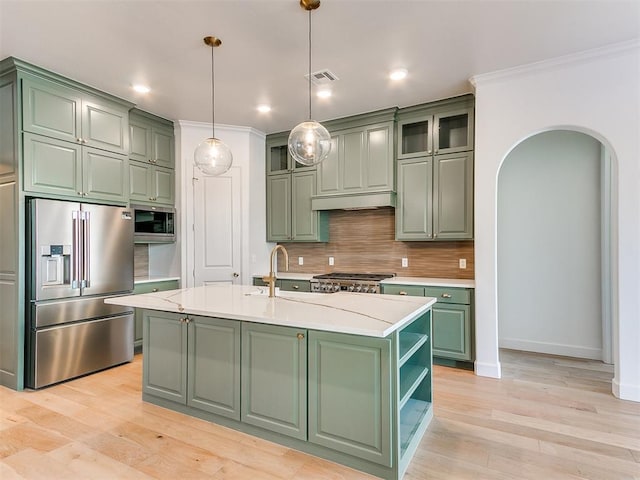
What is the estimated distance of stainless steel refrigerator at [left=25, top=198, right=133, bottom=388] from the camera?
3.20 m

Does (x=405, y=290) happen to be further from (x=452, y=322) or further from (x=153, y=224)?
(x=153, y=224)

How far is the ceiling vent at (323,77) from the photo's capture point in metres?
3.36

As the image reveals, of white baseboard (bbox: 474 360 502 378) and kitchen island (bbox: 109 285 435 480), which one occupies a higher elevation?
kitchen island (bbox: 109 285 435 480)

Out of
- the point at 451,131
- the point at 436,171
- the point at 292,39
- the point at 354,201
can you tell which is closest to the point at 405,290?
the point at 354,201

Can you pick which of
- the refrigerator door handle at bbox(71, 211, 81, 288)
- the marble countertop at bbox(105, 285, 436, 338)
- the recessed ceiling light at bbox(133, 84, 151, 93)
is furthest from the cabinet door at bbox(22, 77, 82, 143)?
the marble countertop at bbox(105, 285, 436, 338)

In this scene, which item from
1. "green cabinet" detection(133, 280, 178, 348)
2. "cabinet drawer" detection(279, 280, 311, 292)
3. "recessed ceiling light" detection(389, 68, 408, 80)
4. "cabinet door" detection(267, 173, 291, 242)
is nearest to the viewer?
"recessed ceiling light" detection(389, 68, 408, 80)

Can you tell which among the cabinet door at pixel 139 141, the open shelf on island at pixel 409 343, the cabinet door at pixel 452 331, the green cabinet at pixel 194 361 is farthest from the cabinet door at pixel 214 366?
the cabinet door at pixel 139 141

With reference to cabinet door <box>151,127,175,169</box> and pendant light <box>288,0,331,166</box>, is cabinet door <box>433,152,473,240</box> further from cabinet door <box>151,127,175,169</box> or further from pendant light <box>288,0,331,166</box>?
cabinet door <box>151,127,175,169</box>

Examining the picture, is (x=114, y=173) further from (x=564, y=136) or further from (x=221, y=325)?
(x=564, y=136)

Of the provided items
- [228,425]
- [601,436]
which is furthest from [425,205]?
[228,425]

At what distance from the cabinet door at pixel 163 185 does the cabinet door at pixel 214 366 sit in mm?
2477

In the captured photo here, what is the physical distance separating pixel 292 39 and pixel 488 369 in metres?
3.44

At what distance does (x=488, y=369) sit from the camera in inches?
138

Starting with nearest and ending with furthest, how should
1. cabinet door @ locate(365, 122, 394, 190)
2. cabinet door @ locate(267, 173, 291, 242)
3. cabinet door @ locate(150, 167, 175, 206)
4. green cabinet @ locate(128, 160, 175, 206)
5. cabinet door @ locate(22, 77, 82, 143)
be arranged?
cabinet door @ locate(22, 77, 82, 143)
green cabinet @ locate(128, 160, 175, 206)
cabinet door @ locate(365, 122, 394, 190)
cabinet door @ locate(150, 167, 175, 206)
cabinet door @ locate(267, 173, 291, 242)
